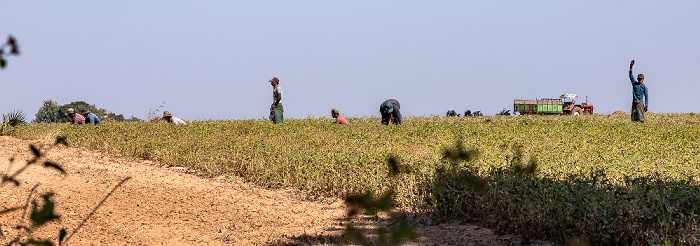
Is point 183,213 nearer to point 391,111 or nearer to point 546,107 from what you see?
point 391,111

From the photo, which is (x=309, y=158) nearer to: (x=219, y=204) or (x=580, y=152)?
(x=219, y=204)

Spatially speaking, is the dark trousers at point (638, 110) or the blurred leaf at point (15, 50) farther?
the dark trousers at point (638, 110)

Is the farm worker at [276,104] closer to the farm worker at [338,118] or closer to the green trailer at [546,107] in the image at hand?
the farm worker at [338,118]

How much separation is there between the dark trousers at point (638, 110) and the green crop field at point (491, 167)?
3.51 m

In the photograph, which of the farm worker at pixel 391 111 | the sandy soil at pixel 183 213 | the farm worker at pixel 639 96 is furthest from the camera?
the farm worker at pixel 639 96

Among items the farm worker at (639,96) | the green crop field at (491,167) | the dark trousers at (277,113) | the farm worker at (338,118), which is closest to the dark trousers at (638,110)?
the farm worker at (639,96)

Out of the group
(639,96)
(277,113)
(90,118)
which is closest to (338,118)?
(277,113)

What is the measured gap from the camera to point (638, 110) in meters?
19.4

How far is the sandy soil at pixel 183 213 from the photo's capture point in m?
6.02

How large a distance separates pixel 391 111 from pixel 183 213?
36.7 feet

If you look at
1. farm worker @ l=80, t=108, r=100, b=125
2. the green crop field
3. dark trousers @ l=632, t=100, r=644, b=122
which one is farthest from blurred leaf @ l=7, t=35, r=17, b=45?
dark trousers @ l=632, t=100, r=644, b=122

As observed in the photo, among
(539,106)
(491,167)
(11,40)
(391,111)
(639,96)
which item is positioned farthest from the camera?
(539,106)

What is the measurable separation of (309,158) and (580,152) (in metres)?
4.91

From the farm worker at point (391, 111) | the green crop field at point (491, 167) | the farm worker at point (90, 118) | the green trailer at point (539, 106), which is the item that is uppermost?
the green trailer at point (539, 106)
